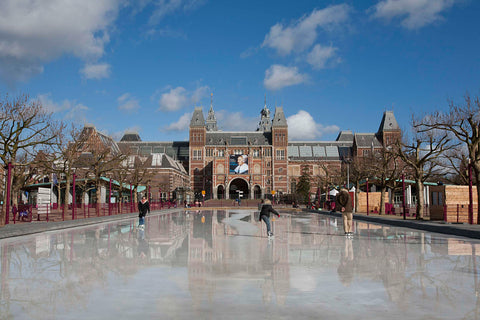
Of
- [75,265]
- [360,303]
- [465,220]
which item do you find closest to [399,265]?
[360,303]

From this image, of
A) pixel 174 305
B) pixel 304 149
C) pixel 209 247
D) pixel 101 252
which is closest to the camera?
pixel 174 305

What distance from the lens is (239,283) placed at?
6.99 metres

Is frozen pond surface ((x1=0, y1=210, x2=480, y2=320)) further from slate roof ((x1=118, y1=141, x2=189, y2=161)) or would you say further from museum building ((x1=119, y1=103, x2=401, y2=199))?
slate roof ((x1=118, y1=141, x2=189, y2=161))

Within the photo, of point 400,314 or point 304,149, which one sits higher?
point 304,149

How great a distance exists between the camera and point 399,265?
8953 millimetres

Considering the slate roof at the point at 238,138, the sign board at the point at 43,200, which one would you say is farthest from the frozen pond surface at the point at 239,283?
the slate roof at the point at 238,138

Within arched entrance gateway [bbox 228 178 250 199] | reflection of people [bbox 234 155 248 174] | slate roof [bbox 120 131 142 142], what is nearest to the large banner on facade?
reflection of people [bbox 234 155 248 174]

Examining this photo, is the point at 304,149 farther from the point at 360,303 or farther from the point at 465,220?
the point at 360,303

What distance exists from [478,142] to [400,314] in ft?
65.5

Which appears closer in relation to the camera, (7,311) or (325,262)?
(7,311)

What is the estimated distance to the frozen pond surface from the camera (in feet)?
17.2

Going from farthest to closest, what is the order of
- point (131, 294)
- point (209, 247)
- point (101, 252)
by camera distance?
1. point (209, 247)
2. point (101, 252)
3. point (131, 294)

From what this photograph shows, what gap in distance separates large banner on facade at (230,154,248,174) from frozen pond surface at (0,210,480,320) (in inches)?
3256

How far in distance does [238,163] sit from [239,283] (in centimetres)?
8771
